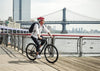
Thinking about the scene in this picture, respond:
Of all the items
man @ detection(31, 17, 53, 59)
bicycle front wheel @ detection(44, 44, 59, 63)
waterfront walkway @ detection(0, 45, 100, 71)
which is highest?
man @ detection(31, 17, 53, 59)

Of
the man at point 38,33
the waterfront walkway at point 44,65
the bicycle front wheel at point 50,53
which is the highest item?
the man at point 38,33

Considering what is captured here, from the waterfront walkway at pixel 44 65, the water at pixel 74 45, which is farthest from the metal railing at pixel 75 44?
the waterfront walkway at pixel 44 65

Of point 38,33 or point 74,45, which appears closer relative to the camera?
point 38,33

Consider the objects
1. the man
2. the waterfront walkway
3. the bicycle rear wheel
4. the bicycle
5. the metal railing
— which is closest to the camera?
the waterfront walkway

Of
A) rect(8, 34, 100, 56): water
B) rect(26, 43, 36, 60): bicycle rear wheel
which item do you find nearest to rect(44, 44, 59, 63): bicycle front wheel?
rect(26, 43, 36, 60): bicycle rear wheel

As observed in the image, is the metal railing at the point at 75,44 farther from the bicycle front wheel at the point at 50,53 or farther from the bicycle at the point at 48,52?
the bicycle front wheel at the point at 50,53

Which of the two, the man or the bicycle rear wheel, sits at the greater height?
the man

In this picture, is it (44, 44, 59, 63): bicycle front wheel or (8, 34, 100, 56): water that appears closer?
(44, 44, 59, 63): bicycle front wheel

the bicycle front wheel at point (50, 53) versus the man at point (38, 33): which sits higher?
the man at point (38, 33)

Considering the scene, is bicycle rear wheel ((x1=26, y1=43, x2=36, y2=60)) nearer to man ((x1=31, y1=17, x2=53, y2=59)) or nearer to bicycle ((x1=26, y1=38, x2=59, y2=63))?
bicycle ((x1=26, y1=38, x2=59, y2=63))

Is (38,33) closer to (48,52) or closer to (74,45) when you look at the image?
(48,52)

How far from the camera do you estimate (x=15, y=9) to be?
19462 cm

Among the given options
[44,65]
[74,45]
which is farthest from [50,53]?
[74,45]

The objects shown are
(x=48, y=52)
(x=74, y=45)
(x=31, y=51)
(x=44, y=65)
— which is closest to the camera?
(x=44, y=65)
